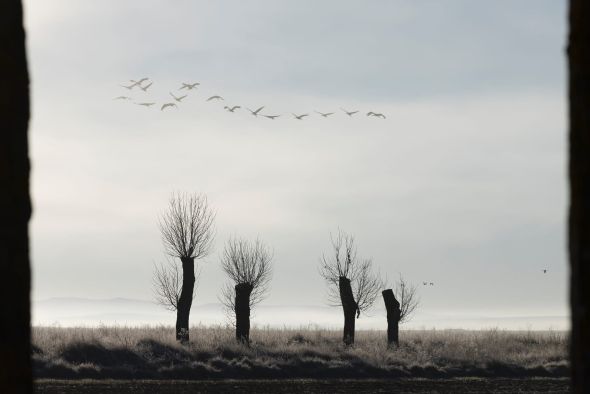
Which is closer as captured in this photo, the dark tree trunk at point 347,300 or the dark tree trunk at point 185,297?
the dark tree trunk at point 185,297

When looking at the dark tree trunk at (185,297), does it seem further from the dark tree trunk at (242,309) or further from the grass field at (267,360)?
the dark tree trunk at (242,309)

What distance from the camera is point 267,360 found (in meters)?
29.5

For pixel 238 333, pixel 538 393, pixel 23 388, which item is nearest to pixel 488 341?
pixel 238 333

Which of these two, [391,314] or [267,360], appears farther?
[391,314]

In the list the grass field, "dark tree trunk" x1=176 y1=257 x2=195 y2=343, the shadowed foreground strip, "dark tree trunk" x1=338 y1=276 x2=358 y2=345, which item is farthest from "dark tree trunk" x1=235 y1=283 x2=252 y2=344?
the shadowed foreground strip

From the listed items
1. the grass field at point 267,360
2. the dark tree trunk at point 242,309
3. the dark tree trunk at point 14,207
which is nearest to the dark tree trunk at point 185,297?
the grass field at point 267,360

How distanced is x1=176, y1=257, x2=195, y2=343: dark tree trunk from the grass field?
3.45 ft

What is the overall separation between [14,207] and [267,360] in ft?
75.5

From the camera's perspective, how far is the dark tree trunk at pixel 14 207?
6.94 metres

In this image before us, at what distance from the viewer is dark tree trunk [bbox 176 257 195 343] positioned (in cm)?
3506

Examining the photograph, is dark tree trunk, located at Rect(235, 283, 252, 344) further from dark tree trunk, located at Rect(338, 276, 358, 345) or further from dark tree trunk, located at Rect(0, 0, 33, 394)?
dark tree trunk, located at Rect(0, 0, 33, 394)
